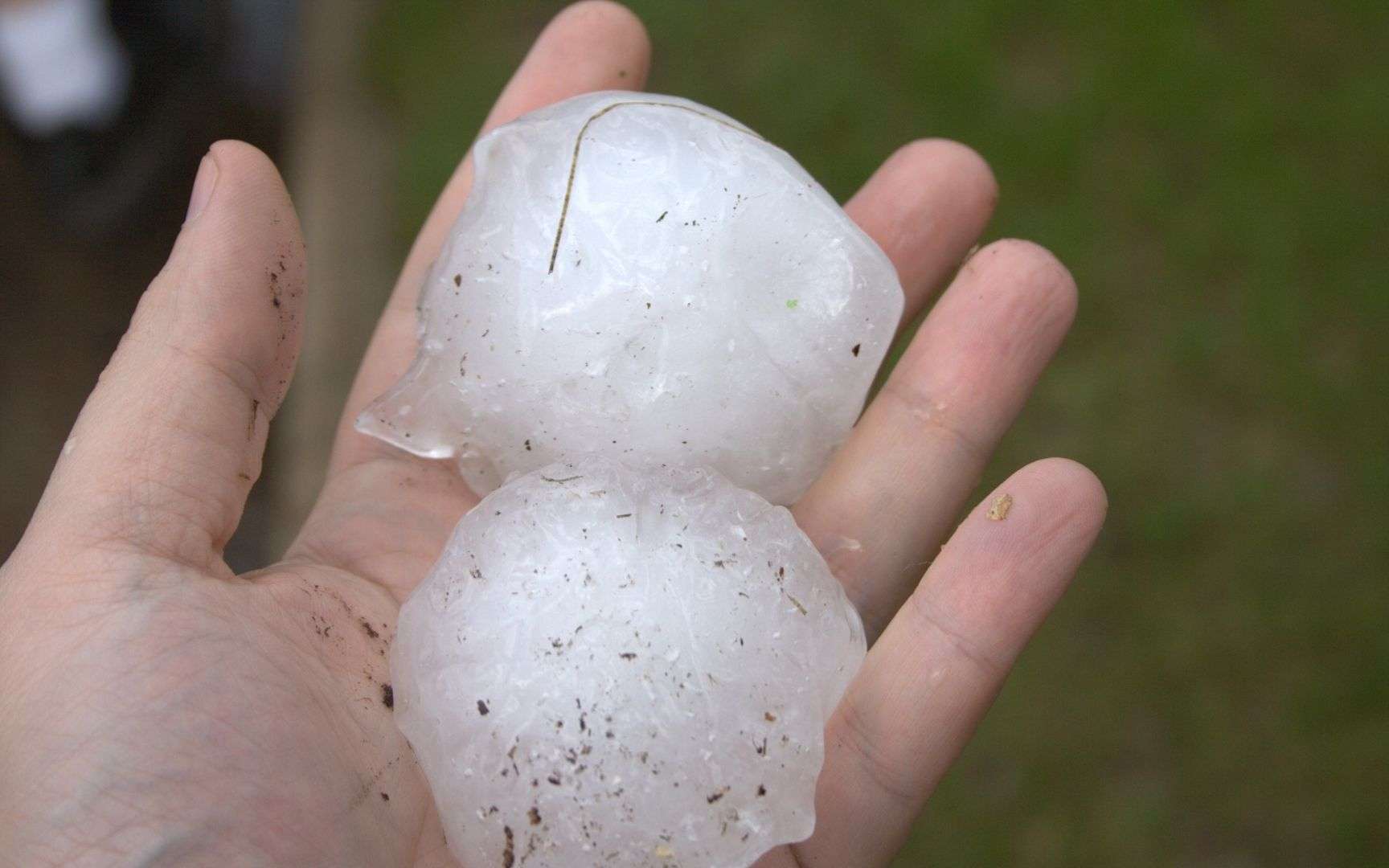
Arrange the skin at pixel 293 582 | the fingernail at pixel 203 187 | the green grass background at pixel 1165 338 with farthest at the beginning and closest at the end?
the green grass background at pixel 1165 338
the fingernail at pixel 203 187
the skin at pixel 293 582

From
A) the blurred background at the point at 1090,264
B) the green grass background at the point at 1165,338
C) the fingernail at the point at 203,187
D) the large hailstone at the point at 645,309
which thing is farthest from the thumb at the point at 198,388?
the green grass background at the point at 1165,338

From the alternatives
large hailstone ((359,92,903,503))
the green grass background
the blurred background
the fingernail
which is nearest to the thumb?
the fingernail

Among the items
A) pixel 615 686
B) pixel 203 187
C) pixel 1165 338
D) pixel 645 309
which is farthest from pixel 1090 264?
pixel 203 187

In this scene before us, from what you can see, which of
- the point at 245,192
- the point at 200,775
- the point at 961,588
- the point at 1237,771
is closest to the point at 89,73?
the point at 245,192

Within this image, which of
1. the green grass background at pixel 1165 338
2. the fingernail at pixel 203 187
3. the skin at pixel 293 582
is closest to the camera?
the skin at pixel 293 582

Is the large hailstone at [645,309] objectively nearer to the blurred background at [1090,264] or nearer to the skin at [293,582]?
the skin at [293,582]

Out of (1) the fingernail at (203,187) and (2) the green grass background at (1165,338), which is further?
(2) the green grass background at (1165,338)

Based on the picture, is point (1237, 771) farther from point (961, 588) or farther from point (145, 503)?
point (145, 503)

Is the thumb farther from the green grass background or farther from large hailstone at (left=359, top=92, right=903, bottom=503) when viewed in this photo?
the green grass background
